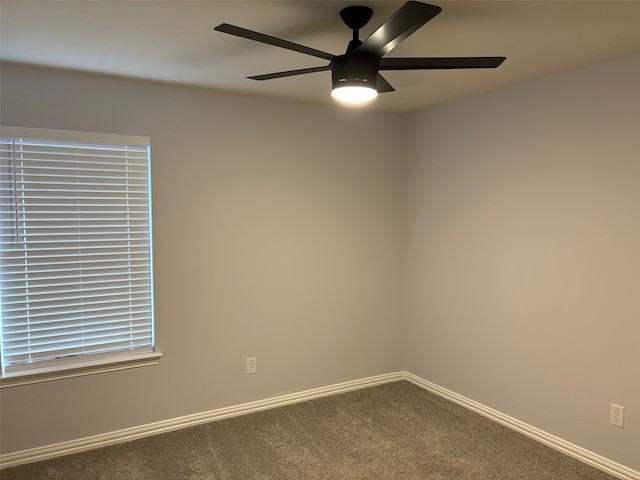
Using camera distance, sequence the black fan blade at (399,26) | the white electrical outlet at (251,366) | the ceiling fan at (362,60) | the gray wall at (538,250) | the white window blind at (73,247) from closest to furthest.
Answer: the black fan blade at (399,26), the ceiling fan at (362,60), the gray wall at (538,250), the white window blind at (73,247), the white electrical outlet at (251,366)

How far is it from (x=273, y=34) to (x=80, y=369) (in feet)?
7.43

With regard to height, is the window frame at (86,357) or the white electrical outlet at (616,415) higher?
the window frame at (86,357)

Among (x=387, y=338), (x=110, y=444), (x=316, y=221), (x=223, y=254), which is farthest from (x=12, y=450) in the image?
(x=387, y=338)

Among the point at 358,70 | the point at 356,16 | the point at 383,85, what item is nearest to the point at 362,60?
the point at 358,70

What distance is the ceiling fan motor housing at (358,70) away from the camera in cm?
180

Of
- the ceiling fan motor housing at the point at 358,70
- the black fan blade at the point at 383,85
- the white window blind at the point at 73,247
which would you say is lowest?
the white window blind at the point at 73,247

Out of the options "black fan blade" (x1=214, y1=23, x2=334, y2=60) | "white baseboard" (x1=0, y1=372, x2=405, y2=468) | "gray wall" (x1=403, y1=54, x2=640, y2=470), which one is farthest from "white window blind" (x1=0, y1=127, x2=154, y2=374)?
"gray wall" (x1=403, y1=54, x2=640, y2=470)

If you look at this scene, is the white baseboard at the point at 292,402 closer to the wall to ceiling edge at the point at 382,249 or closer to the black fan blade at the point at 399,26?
the wall to ceiling edge at the point at 382,249

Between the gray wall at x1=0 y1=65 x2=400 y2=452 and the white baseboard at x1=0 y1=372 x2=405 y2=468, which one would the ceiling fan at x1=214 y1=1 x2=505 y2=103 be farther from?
the white baseboard at x1=0 y1=372 x2=405 y2=468

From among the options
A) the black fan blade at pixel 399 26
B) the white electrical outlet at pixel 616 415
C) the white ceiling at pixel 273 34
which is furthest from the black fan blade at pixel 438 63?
the white electrical outlet at pixel 616 415

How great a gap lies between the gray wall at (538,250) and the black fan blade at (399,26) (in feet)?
5.32

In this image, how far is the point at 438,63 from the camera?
6.02ft

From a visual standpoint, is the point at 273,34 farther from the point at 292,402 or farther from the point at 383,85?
the point at 292,402

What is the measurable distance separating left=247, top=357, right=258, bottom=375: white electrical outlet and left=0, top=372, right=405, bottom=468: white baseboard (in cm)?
24
